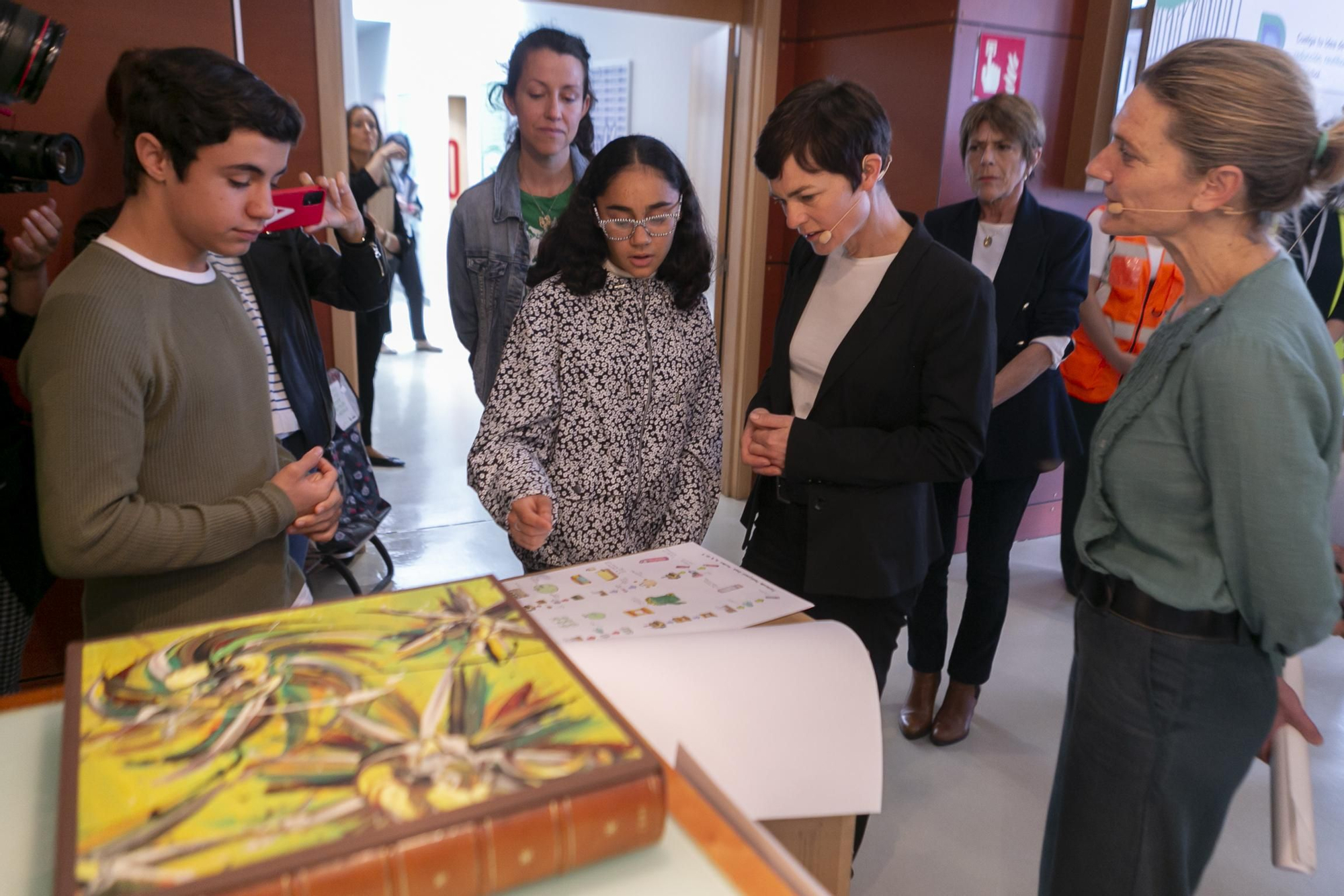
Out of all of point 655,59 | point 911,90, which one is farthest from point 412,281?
point 911,90

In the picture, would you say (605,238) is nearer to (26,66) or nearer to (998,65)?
(26,66)

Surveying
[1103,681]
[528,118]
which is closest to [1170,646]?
[1103,681]

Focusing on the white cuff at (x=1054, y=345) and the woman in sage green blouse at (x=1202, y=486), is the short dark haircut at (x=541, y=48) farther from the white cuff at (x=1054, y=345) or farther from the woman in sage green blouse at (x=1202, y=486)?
the woman in sage green blouse at (x=1202, y=486)

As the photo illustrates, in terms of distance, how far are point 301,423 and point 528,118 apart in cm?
94

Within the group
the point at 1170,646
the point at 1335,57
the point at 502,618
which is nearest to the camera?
the point at 502,618

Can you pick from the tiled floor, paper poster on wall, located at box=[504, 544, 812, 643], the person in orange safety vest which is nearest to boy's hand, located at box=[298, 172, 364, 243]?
paper poster on wall, located at box=[504, 544, 812, 643]

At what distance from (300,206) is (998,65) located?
8.08 feet

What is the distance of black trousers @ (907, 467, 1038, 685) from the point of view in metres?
2.30

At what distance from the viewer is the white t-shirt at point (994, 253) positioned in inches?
89.4

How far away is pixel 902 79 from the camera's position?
3248mm

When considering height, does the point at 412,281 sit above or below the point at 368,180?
below

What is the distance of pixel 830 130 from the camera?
1.33 m

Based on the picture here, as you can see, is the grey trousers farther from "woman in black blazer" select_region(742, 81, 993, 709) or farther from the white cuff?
the white cuff

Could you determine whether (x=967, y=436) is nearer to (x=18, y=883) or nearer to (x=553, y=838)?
(x=553, y=838)
